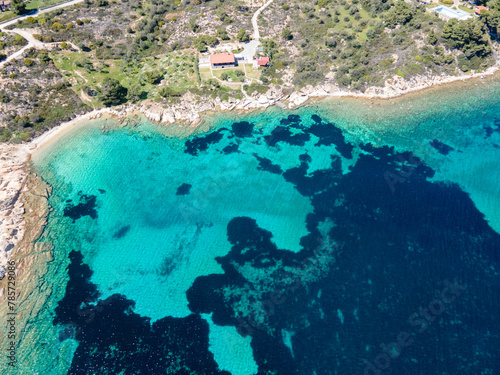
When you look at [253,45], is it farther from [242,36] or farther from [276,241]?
[276,241]

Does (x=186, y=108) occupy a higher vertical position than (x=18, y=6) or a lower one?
lower

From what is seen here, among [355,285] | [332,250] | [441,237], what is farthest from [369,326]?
[441,237]

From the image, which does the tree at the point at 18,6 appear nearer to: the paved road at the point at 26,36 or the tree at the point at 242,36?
the paved road at the point at 26,36

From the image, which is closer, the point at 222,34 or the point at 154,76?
the point at 154,76

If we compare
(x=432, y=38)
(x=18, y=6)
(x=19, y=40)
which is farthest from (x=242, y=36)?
(x=18, y=6)

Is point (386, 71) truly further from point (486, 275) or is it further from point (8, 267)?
point (8, 267)
